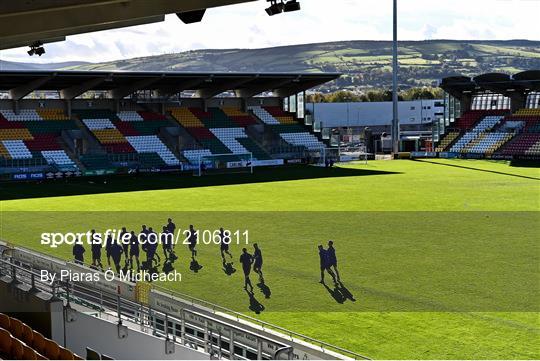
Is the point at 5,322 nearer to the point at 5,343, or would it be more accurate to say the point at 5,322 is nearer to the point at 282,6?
the point at 5,343

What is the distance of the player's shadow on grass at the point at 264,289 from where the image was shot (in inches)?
677

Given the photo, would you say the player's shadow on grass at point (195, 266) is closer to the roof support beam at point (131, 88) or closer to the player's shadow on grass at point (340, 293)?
the player's shadow on grass at point (340, 293)

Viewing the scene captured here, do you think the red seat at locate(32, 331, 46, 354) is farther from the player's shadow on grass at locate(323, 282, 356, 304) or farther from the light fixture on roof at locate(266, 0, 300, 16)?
the player's shadow on grass at locate(323, 282, 356, 304)

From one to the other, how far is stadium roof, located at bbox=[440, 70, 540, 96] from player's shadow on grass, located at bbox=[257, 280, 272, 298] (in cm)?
4705

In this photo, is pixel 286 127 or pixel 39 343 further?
pixel 286 127

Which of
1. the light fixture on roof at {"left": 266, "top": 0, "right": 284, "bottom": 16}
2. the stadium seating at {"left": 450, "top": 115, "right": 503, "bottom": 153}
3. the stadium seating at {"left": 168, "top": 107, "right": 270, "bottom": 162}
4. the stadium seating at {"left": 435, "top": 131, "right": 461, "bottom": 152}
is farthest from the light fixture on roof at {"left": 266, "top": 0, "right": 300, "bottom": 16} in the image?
the stadium seating at {"left": 435, "top": 131, "right": 461, "bottom": 152}

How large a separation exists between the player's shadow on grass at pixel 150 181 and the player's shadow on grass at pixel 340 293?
2391 centimetres

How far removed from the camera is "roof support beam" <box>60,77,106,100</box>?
5142 cm

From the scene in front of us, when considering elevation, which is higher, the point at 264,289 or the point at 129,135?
the point at 129,135

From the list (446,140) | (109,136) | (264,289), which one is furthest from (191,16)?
(446,140)

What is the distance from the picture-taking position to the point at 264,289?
695 inches

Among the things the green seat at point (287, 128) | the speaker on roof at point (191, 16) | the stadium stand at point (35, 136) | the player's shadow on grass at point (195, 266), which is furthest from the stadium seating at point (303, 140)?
the speaker on roof at point (191, 16)

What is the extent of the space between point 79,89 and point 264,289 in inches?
1555

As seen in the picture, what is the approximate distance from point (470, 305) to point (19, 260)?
31.5ft
